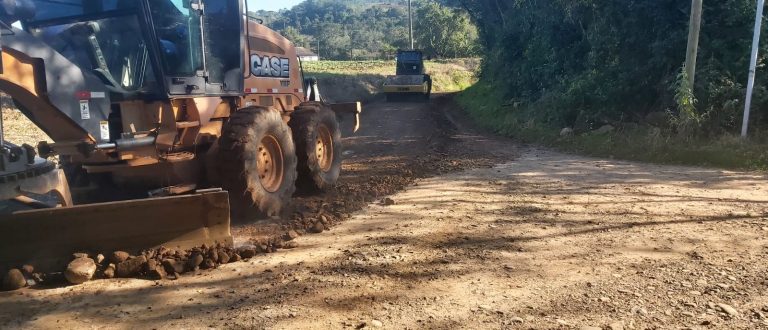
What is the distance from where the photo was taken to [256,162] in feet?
20.0

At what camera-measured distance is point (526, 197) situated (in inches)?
295

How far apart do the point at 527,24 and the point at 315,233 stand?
15799 mm

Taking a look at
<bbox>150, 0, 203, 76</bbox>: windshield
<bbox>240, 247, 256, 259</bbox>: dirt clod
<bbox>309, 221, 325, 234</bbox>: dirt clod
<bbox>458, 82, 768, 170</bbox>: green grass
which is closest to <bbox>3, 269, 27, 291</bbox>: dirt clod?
<bbox>240, 247, 256, 259</bbox>: dirt clod

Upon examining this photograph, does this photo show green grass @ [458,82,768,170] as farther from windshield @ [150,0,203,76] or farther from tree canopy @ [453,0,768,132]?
windshield @ [150,0,203,76]

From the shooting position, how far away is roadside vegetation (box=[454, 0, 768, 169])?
10.7 meters

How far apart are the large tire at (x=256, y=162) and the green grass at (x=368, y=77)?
79.0ft

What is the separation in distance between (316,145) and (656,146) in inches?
263

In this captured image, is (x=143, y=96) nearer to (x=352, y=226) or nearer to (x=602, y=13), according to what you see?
(x=352, y=226)

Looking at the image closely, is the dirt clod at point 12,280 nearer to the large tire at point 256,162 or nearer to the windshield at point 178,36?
the large tire at point 256,162

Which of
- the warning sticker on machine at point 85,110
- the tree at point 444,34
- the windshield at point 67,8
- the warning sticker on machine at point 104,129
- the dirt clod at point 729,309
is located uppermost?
the tree at point 444,34

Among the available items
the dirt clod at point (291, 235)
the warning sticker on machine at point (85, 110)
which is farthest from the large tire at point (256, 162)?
the warning sticker on machine at point (85, 110)

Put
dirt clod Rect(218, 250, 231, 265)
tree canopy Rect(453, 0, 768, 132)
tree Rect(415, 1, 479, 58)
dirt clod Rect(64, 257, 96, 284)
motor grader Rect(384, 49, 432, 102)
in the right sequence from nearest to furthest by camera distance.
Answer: dirt clod Rect(64, 257, 96, 284) < dirt clod Rect(218, 250, 231, 265) < tree canopy Rect(453, 0, 768, 132) < motor grader Rect(384, 49, 432, 102) < tree Rect(415, 1, 479, 58)

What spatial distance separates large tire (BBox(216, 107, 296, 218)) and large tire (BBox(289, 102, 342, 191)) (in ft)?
2.64

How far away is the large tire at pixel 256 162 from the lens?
Result: 5.88m
